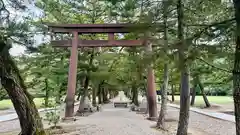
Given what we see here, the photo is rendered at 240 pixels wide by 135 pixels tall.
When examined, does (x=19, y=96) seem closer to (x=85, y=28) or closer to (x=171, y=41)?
(x=171, y=41)

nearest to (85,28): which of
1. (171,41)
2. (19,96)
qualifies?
(19,96)

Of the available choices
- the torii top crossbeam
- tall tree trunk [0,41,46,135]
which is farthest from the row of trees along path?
the torii top crossbeam

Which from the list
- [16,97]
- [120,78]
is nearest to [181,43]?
[16,97]

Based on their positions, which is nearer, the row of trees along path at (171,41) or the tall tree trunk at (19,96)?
the row of trees along path at (171,41)

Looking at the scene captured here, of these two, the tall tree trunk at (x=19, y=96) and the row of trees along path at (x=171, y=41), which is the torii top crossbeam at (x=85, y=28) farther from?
the tall tree trunk at (x=19, y=96)

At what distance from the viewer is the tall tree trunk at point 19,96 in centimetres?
526

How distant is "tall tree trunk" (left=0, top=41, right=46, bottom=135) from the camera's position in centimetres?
526

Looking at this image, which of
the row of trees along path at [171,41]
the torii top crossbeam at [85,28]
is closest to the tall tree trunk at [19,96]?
the row of trees along path at [171,41]

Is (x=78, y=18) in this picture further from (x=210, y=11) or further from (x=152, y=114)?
(x=210, y=11)

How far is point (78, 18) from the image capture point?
15320 millimetres

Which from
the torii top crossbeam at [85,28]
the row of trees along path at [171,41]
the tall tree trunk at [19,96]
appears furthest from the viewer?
the torii top crossbeam at [85,28]

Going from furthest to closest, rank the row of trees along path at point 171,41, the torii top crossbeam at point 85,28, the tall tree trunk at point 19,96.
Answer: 1. the torii top crossbeam at point 85,28
2. the tall tree trunk at point 19,96
3. the row of trees along path at point 171,41

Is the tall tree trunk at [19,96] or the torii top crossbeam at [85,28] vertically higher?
the torii top crossbeam at [85,28]

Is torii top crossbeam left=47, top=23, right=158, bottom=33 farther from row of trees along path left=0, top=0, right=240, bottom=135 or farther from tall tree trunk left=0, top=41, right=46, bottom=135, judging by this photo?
tall tree trunk left=0, top=41, right=46, bottom=135
